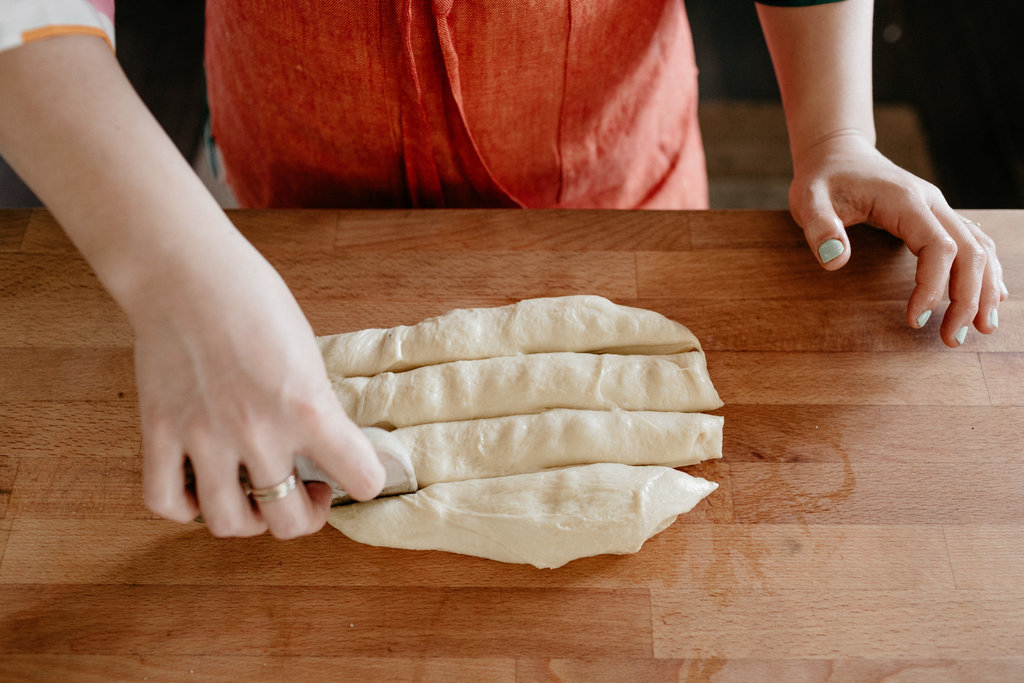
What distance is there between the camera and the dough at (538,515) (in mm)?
1008

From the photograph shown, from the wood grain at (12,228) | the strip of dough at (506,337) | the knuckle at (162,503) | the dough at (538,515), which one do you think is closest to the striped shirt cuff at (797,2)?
the strip of dough at (506,337)

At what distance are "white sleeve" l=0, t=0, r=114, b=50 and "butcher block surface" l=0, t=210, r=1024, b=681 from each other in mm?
552

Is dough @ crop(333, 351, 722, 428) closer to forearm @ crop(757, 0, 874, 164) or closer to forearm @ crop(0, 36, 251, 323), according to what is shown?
forearm @ crop(0, 36, 251, 323)

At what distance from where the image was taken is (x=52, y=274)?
1.28m

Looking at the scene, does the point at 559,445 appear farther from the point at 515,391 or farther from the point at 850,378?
the point at 850,378

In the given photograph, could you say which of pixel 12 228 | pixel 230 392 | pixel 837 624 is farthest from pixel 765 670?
pixel 12 228

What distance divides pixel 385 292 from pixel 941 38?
8.50 feet

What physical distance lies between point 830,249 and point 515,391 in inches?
22.7

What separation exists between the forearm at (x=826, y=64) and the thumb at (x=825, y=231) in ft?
0.42

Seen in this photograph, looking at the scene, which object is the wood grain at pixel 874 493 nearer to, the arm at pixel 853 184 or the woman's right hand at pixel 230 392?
the arm at pixel 853 184

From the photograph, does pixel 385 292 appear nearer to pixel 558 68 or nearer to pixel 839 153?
pixel 558 68

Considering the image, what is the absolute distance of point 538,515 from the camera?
102cm

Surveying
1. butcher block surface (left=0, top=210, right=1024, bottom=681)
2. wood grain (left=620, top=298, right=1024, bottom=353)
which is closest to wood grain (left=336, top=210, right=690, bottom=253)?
butcher block surface (left=0, top=210, right=1024, bottom=681)

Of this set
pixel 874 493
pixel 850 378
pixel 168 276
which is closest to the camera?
pixel 168 276
